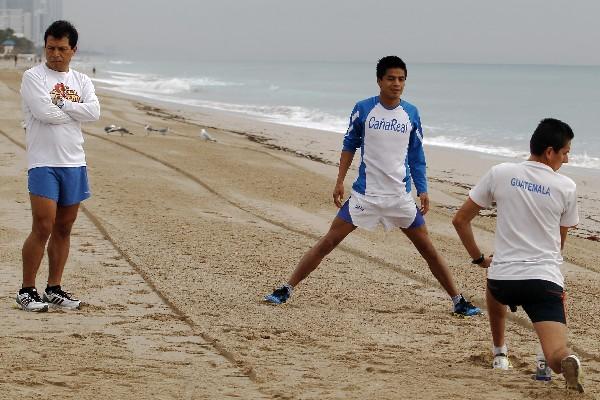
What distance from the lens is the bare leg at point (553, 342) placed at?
429cm

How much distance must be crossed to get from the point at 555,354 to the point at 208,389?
173cm

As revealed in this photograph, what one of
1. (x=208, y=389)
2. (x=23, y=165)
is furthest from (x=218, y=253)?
(x=23, y=165)

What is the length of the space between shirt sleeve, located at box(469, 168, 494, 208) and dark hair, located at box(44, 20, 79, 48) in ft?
9.32

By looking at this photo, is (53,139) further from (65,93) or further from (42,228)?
(42,228)

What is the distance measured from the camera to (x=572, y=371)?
4219 millimetres

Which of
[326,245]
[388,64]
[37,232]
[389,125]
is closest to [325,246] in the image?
[326,245]

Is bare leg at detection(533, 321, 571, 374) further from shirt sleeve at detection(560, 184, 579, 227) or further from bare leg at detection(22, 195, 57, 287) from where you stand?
bare leg at detection(22, 195, 57, 287)

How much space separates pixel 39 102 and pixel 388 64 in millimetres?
2334

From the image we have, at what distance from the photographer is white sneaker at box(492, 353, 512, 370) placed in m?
5.00

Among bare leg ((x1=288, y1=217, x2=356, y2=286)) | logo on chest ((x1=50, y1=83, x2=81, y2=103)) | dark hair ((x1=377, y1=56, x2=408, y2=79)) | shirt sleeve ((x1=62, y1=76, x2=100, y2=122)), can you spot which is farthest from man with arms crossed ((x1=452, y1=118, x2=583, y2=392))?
logo on chest ((x1=50, y1=83, x2=81, y2=103))

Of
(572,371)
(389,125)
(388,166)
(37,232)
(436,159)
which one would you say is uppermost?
(389,125)

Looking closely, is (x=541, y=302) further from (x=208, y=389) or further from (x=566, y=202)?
(x=208, y=389)

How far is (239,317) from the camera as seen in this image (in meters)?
6.03

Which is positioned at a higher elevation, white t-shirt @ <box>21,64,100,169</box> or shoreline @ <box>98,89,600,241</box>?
white t-shirt @ <box>21,64,100,169</box>
